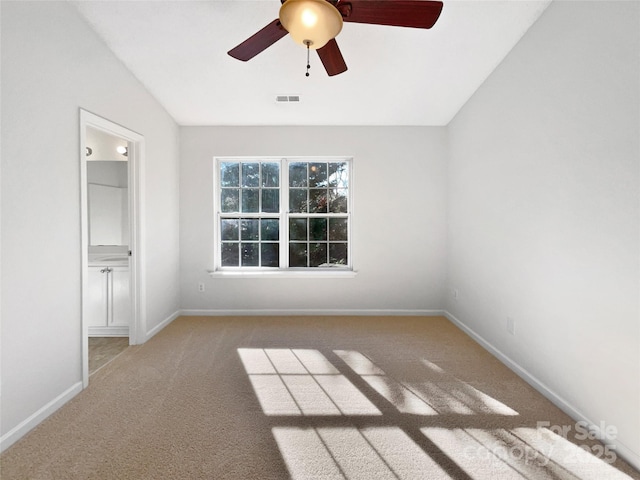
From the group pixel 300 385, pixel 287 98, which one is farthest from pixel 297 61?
pixel 300 385

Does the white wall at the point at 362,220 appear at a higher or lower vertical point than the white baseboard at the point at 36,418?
higher

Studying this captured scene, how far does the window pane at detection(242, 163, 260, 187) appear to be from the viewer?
14.2 ft

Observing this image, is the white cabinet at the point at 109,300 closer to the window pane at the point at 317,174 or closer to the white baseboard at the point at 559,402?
the window pane at the point at 317,174

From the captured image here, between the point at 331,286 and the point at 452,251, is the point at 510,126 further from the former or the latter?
the point at 331,286

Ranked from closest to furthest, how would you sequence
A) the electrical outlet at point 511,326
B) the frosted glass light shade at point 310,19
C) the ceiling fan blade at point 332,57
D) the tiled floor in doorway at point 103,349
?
the frosted glass light shade at point 310,19 < the ceiling fan blade at point 332,57 < the electrical outlet at point 511,326 < the tiled floor in doorway at point 103,349

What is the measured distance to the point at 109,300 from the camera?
343cm

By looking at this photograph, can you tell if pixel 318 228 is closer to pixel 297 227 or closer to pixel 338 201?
pixel 297 227

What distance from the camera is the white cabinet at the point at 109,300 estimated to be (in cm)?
338

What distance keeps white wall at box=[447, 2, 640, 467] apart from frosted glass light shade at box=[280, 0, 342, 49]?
1560 mm

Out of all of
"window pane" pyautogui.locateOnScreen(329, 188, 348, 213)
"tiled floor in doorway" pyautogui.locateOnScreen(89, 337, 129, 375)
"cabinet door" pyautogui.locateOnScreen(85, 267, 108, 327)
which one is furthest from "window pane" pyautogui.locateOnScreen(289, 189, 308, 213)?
"tiled floor in doorway" pyautogui.locateOnScreen(89, 337, 129, 375)

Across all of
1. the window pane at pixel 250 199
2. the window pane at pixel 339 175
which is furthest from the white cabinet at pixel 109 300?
the window pane at pixel 339 175

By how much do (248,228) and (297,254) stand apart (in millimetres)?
753

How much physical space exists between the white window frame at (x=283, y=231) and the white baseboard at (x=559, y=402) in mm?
1777

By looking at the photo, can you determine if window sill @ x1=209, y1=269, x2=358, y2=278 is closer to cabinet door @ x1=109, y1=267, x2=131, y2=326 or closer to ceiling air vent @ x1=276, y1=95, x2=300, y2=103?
cabinet door @ x1=109, y1=267, x2=131, y2=326
